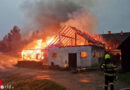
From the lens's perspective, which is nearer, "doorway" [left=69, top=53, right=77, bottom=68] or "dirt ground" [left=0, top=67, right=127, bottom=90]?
"dirt ground" [left=0, top=67, right=127, bottom=90]

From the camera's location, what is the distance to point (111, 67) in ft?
20.1

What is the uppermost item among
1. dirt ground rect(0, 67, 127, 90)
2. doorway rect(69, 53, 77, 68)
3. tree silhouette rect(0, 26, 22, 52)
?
tree silhouette rect(0, 26, 22, 52)

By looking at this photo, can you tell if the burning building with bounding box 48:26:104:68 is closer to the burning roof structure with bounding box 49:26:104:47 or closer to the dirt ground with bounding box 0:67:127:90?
the burning roof structure with bounding box 49:26:104:47

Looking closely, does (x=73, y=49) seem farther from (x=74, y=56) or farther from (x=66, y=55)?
(x=66, y=55)

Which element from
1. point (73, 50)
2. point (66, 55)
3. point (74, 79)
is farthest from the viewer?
point (66, 55)

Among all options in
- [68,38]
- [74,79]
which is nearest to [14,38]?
[68,38]

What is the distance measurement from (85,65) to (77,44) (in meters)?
3.32

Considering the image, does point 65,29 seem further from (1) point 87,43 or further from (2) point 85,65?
(2) point 85,65

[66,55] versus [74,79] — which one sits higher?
[66,55]

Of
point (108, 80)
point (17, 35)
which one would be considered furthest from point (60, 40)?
point (17, 35)

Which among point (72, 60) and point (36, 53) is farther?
point (36, 53)

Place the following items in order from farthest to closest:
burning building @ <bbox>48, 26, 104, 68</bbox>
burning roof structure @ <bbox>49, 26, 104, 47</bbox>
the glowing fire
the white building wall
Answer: the glowing fire < burning roof structure @ <bbox>49, 26, 104, 47</bbox> < burning building @ <bbox>48, 26, 104, 68</bbox> < the white building wall

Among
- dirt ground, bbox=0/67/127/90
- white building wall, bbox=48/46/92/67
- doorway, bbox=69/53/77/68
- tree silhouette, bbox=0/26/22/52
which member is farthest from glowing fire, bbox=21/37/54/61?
tree silhouette, bbox=0/26/22/52

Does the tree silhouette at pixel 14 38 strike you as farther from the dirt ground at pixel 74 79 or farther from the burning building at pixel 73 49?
the dirt ground at pixel 74 79
